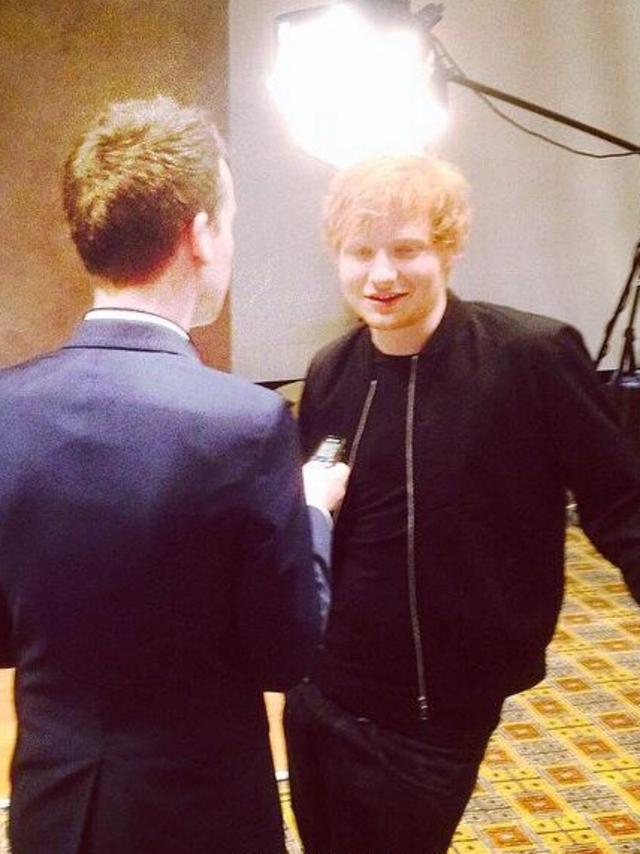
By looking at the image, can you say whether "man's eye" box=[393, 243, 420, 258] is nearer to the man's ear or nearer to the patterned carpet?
the man's ear

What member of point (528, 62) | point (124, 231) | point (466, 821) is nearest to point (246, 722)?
point (124, 231)

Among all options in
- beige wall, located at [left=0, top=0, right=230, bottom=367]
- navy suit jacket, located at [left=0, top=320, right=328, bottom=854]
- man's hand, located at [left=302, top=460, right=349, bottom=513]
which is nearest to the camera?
navy suit jacket, located at [left=0, top=320, right=328, bottom=854]

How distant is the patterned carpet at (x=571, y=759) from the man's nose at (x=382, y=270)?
136cm

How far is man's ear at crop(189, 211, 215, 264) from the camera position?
3.46 ft

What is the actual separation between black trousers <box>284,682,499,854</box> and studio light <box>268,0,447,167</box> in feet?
3.70

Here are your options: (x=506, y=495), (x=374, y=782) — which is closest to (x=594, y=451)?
(x=506, y=495)

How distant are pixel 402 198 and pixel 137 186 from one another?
50 centimetres

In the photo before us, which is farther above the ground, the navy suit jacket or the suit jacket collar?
the suit jacket collar

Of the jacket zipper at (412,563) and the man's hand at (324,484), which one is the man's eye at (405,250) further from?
the man's hand at (324,484)

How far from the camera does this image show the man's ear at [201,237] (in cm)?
105

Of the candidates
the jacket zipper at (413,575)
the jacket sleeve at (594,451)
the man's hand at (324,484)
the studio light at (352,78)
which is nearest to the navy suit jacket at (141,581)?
the man's hand at (324,484)

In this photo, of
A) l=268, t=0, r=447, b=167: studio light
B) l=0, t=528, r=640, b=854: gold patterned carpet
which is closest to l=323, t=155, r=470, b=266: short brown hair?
l=268, t=0, r=447, b=167: studio light

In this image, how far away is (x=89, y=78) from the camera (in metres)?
4.09

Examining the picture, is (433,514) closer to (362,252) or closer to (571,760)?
(362,252)
